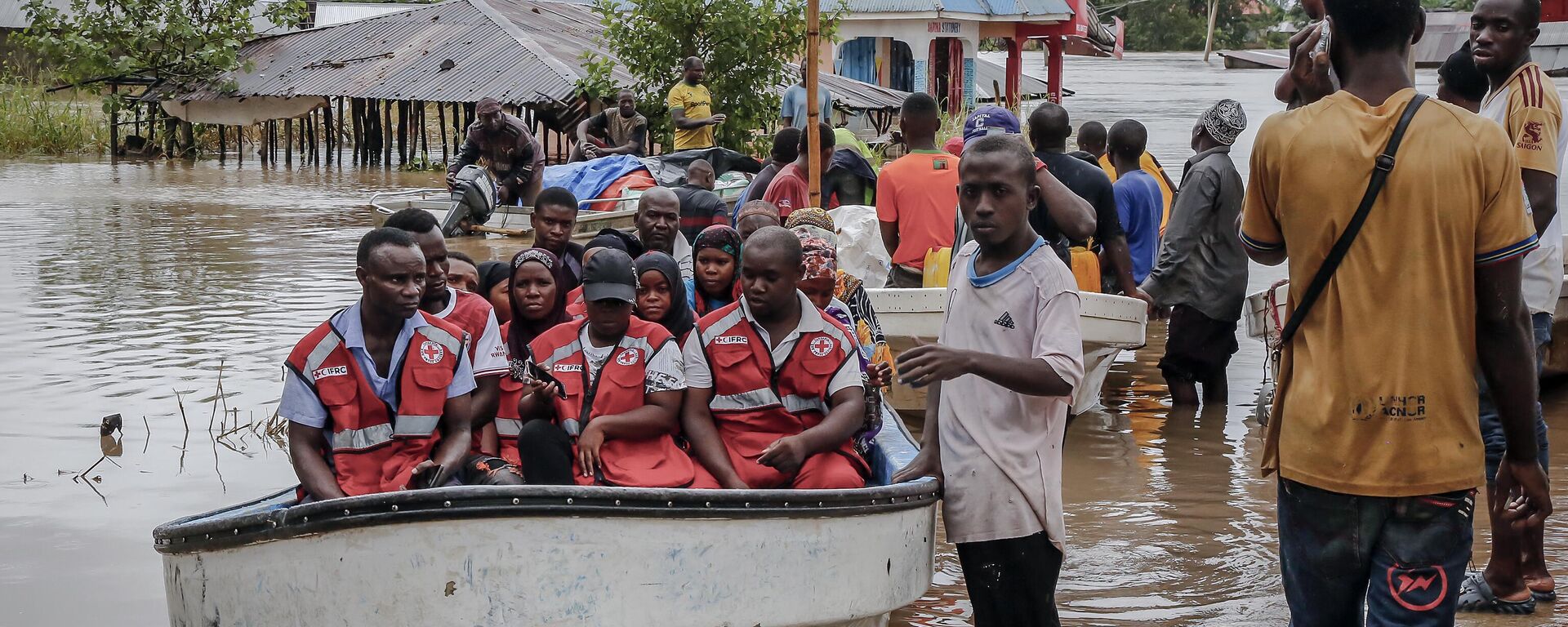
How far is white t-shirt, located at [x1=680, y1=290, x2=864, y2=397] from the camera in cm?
392

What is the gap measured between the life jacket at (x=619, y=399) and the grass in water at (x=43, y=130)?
25.1 meters

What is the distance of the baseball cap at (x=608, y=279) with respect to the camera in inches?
159

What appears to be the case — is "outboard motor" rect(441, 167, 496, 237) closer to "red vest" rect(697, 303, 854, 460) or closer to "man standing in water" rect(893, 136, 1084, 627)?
"red vest" rect(697, 303, 854, 460)

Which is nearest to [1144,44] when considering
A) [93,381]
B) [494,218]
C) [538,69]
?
[538,69]

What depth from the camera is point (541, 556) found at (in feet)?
11.0

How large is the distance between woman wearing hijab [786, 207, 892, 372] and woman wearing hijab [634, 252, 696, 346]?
46 cm

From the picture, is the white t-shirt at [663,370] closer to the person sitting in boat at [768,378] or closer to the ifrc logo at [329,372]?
the person sitting in boat at [768,378]

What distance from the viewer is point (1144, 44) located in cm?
7744

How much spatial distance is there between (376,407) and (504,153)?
9330 mm

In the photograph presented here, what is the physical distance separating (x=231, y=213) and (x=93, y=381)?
961 centimetres

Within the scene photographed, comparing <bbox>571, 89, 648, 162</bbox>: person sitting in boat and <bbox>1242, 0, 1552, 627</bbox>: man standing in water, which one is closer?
<bbox>1242, 0, 1552, 627</bbox>: man standing in water

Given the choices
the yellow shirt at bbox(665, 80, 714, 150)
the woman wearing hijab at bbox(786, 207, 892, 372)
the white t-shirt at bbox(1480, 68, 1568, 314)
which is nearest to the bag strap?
the white t-shirt at bbox(1480, 68, 1568, 314)

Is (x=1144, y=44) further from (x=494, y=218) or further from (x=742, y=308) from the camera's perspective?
(x=742, y=308)

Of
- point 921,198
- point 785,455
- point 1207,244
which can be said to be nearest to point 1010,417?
point 785,455
